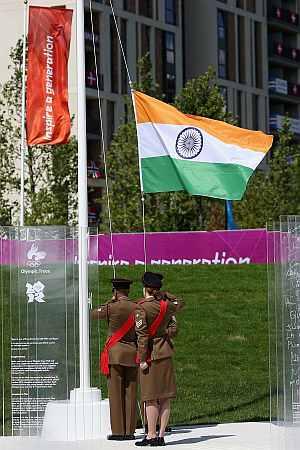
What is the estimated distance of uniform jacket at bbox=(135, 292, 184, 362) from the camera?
44.4 feet

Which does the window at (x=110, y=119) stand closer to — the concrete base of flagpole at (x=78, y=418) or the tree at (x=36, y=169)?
the tree at (x=36, y=169)

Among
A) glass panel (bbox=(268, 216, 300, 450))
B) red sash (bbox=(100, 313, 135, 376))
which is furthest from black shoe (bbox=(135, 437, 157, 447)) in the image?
glass panel (bbox=(268, 216, 300, 450))

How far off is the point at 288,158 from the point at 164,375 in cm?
3428

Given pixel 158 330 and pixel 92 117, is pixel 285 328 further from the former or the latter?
pixel 92 117

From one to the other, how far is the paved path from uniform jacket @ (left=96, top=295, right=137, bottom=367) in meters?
0.93

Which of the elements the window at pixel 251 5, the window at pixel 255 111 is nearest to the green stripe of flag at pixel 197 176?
the window at pixel 255 111

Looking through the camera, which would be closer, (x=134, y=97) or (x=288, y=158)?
(x=134, y=97)

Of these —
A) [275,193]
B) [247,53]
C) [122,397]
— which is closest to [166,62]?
[247,53]

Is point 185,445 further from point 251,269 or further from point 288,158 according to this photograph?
point 288,158

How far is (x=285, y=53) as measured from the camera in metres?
78.3

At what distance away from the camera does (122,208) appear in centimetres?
4297

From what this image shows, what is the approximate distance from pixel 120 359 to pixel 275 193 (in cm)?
3216

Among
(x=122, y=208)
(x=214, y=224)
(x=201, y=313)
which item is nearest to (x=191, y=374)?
(x=201, y=313)

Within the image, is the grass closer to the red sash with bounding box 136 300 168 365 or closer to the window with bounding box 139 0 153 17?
the red sash with bounding box 136 300 168 365
